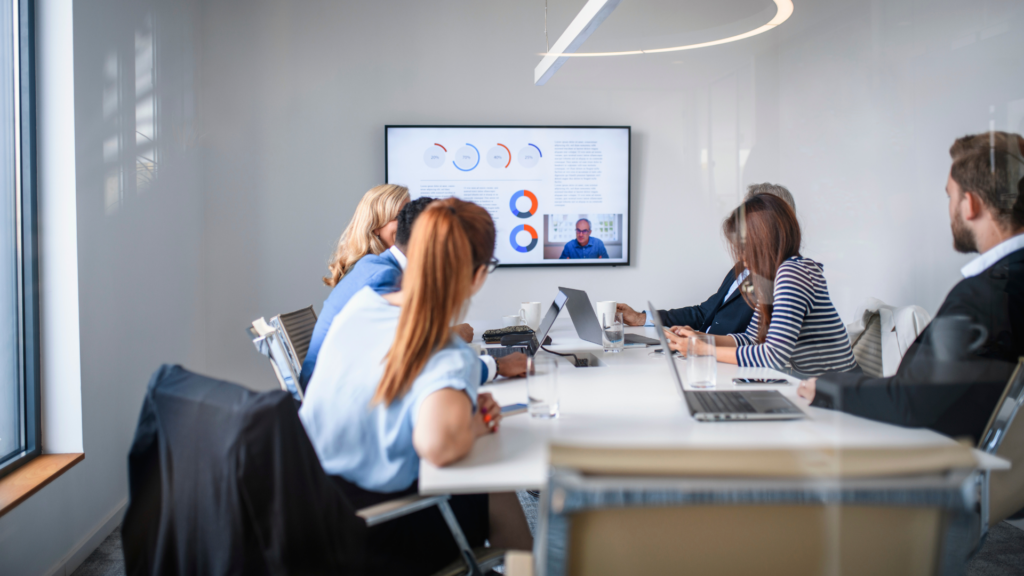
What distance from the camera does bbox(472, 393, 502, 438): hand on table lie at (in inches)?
54.7

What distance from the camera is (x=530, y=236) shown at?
390 centimetres

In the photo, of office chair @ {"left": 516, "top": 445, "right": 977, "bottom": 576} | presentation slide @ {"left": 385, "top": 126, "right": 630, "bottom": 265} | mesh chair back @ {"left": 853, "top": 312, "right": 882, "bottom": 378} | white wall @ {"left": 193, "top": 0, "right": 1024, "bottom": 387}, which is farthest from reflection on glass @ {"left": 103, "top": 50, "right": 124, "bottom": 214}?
mesh chair back @ {"left": 853, "top": 312, "right": 882, "bottom": 378}

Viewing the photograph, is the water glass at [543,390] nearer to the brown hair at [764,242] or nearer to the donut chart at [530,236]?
the brown hair at [764,242]

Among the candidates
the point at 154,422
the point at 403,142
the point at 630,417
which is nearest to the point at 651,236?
the point at 403,142

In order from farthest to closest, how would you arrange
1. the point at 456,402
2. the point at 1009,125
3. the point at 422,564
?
the point at 1009,125 < the point at 422,564 < the point at 456,402

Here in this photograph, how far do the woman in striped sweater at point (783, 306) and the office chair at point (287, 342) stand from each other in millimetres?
1482

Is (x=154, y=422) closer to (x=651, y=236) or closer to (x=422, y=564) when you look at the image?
(x=422, y=564)

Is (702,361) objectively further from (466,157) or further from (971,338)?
(466,157)

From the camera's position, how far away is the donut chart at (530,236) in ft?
12.7

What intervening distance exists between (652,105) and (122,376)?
131 inches

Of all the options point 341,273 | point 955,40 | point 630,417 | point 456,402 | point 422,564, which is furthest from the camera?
point 341,273

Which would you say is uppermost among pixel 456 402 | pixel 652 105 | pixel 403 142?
pixel 652 105

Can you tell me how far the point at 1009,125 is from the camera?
1.78 metres

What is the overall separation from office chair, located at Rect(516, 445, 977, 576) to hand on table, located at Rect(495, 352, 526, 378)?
1.19m
